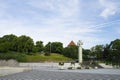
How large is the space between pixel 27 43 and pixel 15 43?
3835mm

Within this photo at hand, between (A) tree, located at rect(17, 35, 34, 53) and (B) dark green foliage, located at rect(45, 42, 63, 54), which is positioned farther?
(B) dark green foliage, located at rect(45, 42, 63, 54)

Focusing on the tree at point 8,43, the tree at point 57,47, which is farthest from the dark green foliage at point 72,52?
the tree at point 8,43

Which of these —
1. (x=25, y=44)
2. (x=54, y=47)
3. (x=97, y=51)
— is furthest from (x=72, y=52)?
(x=54, y=47)

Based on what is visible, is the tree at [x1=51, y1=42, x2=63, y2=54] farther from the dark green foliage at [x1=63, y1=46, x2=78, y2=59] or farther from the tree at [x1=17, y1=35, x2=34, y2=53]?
the tree at [x1=17, y1=35, x2=34, y2=53]

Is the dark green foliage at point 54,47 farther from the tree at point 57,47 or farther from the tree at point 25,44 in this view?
the tree at point 25,44

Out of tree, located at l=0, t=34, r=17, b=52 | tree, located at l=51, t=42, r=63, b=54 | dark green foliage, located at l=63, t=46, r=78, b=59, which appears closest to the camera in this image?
tree, located at l=0, t=34, r=17, b=52

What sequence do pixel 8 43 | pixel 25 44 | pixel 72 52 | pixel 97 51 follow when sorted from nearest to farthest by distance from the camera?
pixel 25 44 < pixel 8 43 < pixel 72 52 < pixel 97 51

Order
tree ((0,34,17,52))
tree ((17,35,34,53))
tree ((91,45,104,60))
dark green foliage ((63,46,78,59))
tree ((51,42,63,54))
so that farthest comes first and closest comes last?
tree ((51,42,63,54)) < tree ((91,45,104,60)) < dark green foliage ((63,46,78,59)) < tree ((17,35,34,53)) < tree ((0,34,17,52))

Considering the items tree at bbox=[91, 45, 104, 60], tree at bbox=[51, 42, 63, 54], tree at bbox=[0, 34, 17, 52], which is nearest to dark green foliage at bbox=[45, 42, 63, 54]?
tree at bbox=[51, 42, 63, 54]

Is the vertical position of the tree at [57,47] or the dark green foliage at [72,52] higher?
the tree at [57,47]

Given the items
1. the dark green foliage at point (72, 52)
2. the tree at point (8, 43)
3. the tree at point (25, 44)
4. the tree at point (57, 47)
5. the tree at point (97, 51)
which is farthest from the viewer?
the tree at point (57, 47)

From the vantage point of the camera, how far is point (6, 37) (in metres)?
65.8

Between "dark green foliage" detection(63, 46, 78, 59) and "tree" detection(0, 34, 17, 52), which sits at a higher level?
"tree" detection(0, 34, 17, 52)

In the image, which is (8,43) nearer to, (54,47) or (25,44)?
(25,44)
